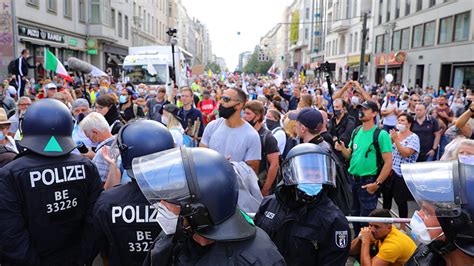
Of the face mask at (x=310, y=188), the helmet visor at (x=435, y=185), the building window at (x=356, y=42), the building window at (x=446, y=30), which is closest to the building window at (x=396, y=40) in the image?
the building window at (x=446, y=30)

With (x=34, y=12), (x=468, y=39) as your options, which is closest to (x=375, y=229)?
(x=34, y=12)

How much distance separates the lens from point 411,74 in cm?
3198

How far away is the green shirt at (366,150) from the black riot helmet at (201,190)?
11.5 feet

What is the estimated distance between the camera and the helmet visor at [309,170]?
234 centimetres

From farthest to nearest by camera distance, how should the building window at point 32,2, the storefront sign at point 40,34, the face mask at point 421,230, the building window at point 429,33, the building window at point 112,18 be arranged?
the building window at point 112,18
the building window at point 429,33
the building window at point 32,2
the storefront sign at point 40,34
the face mask at point 421,230

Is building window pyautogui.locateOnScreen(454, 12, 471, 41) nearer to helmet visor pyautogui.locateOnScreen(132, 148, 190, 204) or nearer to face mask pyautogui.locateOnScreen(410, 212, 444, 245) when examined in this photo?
face mask pyautogui.locateOnScreen(410, 212, 444, 245)

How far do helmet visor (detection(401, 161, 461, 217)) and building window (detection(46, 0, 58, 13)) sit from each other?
932 inches

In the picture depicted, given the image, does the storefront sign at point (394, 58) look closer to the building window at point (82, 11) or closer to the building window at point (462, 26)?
the building window at point (462, 26)

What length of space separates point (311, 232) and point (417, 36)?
33552mm

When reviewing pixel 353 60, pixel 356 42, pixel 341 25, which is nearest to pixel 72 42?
pixel 353 60

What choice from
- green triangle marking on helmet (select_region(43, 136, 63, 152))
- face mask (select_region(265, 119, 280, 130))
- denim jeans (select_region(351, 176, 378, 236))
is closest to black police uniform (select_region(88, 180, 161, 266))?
green triangle marking on helmet (select_region(43, 136, 63, 152))

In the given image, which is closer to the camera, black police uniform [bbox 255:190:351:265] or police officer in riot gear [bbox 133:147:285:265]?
police officer in riot gear [bbox 133:147:285:265]

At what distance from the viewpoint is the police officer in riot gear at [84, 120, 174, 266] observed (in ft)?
7.77

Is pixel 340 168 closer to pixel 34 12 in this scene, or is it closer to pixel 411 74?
pixel 34 12
